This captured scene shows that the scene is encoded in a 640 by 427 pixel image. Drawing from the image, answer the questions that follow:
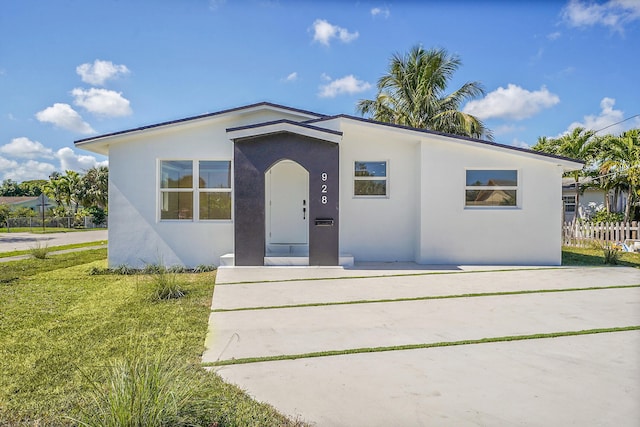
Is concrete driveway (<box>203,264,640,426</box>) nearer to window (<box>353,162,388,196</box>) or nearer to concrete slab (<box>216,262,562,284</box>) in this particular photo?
concrete slab (<box>216,262,562,284</box>)

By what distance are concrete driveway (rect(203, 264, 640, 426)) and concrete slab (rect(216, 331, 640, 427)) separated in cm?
1

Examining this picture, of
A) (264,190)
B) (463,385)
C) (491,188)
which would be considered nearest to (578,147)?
(491,188)

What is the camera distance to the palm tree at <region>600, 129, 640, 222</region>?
19125 millimetres

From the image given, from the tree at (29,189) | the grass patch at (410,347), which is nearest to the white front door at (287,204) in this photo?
the grass patch at (410,347)

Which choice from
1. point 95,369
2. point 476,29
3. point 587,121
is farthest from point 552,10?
point 587,121

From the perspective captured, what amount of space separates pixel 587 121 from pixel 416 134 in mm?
19545

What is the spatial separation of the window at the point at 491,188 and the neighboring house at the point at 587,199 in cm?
1666

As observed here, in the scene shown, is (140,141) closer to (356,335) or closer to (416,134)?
(416,134)

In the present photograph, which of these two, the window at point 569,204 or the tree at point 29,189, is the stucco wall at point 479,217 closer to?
the window at point 569,204

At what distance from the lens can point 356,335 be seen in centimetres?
448

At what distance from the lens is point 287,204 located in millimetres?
10969

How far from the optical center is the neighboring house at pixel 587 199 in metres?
24.0

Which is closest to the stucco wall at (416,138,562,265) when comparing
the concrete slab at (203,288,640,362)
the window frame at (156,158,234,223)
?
the concrete slab at (203,288,640,362)

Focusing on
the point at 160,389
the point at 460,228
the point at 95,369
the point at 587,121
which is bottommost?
the point at 95,369
